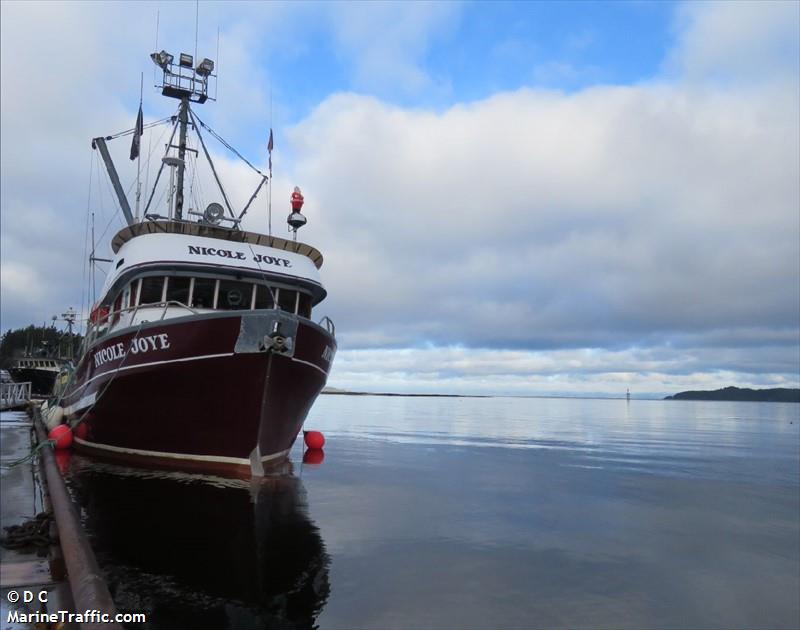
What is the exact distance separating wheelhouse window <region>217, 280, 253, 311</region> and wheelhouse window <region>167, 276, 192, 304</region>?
0.75 meters

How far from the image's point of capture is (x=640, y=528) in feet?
33.9

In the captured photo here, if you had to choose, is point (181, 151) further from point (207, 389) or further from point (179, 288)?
point (207, 389)

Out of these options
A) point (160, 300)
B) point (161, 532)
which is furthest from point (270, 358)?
point (161, 532)

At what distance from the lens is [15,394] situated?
47.9m

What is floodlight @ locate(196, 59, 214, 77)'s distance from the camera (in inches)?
806

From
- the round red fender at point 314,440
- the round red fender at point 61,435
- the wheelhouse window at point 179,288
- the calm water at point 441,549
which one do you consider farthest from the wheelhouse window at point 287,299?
the round red fender at point 314,440

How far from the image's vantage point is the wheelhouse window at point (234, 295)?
46.8ft

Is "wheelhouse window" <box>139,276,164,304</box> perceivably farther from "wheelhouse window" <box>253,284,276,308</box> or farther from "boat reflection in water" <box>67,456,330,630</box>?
"boat reflection in water" <box>67,456,330,630</box>

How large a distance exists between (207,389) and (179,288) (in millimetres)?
3151

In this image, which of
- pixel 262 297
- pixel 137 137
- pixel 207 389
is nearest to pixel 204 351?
pixel 207 389

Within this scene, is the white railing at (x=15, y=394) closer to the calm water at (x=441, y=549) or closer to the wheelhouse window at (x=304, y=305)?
the calm water at (x=441, y=549)

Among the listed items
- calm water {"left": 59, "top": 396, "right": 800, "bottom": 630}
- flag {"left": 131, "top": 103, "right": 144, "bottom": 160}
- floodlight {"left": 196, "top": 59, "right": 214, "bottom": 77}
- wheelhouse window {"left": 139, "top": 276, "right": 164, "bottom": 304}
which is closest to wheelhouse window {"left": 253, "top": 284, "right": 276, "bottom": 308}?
wheelhouse window {"left": 139, "top": 276, "right": 164, "bottom": 304}

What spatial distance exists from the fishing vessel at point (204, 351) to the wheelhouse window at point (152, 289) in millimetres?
25

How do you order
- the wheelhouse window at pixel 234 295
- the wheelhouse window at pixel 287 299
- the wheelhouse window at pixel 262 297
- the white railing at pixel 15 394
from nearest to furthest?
the wheelhouse window at pixel 234 295, the wheelhouse window at pixel 262 297, the wheelhouse window at pixel 287 299, the white railing at pixel 15 394
